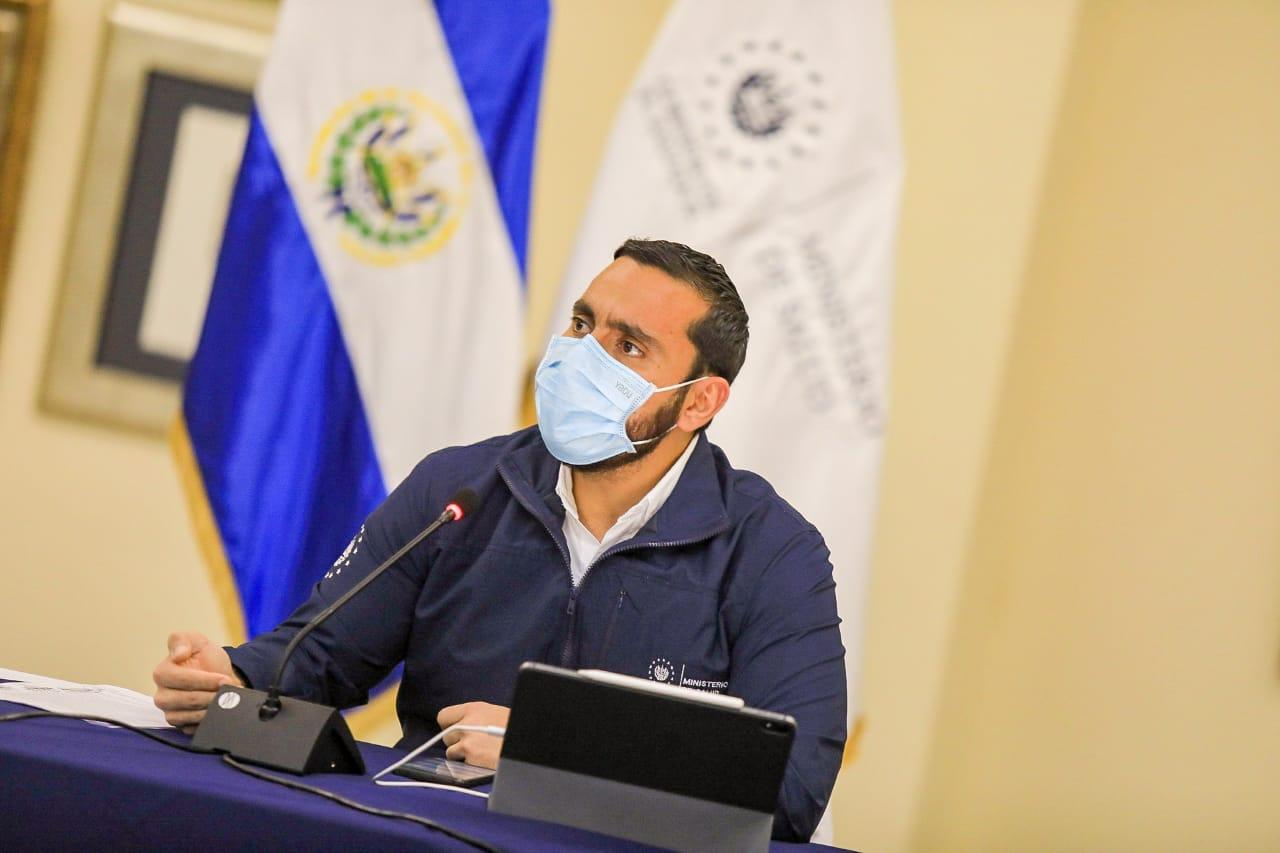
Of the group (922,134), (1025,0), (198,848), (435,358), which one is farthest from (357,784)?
(1025,0)

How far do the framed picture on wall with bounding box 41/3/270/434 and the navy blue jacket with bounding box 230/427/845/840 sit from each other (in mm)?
1394

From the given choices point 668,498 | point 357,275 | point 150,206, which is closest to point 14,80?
point 150,206

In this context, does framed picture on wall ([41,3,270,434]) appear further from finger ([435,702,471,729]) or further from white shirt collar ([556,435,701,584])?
finger ([435,702,471,729])

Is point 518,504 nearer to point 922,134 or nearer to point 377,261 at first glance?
point 377,261

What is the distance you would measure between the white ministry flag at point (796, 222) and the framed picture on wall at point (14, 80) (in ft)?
4.58

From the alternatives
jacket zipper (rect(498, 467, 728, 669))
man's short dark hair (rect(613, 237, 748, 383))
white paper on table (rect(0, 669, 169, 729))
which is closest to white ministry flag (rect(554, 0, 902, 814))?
man's short dark hair (rect(613, 237, 748, 383))

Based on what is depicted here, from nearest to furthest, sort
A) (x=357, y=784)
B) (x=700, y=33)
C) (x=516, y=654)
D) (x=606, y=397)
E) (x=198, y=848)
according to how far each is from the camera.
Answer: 1. (x=198, y=848)
2. (x=357, y=784)
3. (x=516, y=654)
4. (x=606, y=397)
5. (x=700, y=33)

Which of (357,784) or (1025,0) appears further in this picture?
(1025,0)

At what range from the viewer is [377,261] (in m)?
3.11

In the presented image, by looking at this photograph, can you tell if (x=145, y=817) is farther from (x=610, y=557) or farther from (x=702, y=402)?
(x=702, y=402)

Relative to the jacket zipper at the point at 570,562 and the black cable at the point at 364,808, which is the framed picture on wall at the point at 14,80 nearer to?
the jacket zipper at the point at 570,562

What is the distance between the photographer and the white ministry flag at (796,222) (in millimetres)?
2965

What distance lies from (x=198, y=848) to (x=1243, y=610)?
93.3 inches

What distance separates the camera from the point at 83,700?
1.62 m
